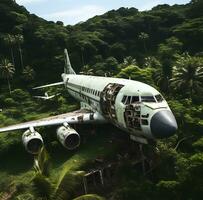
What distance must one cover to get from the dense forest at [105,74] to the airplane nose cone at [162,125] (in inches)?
198

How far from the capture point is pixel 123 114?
88.1 ft

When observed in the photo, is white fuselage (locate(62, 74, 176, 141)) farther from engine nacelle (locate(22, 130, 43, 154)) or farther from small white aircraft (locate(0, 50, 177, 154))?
engine nacelle (locate(22, 130, 43, 154))

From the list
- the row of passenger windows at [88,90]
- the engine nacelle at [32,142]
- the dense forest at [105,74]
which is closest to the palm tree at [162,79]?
the dense forest at [105,74]

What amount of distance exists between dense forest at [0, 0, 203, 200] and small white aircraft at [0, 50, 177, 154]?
2.30 metres

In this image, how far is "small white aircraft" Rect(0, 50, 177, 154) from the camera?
24.2m

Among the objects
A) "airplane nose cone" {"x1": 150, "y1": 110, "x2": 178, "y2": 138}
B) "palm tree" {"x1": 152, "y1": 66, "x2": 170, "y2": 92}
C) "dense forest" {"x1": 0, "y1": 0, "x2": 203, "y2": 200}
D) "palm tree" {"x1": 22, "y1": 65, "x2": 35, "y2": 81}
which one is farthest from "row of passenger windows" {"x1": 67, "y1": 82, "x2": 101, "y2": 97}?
"palm tree" {"x1": 22, "y1": 65, "x2": 35, "y2": 81}

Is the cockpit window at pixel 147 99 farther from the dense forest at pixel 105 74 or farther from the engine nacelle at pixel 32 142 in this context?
the engine nacelle at pixel 32 142

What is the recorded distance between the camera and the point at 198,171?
27172 mm

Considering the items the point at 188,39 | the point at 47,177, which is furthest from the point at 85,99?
the point at 188,39

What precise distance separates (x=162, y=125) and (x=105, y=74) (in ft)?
104

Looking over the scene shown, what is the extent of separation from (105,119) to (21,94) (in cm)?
3587

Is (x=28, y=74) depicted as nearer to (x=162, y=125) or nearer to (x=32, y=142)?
(x=32, y=142)

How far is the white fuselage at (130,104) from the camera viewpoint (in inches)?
981

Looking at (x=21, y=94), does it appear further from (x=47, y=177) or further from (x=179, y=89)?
(x=47, y=177)
